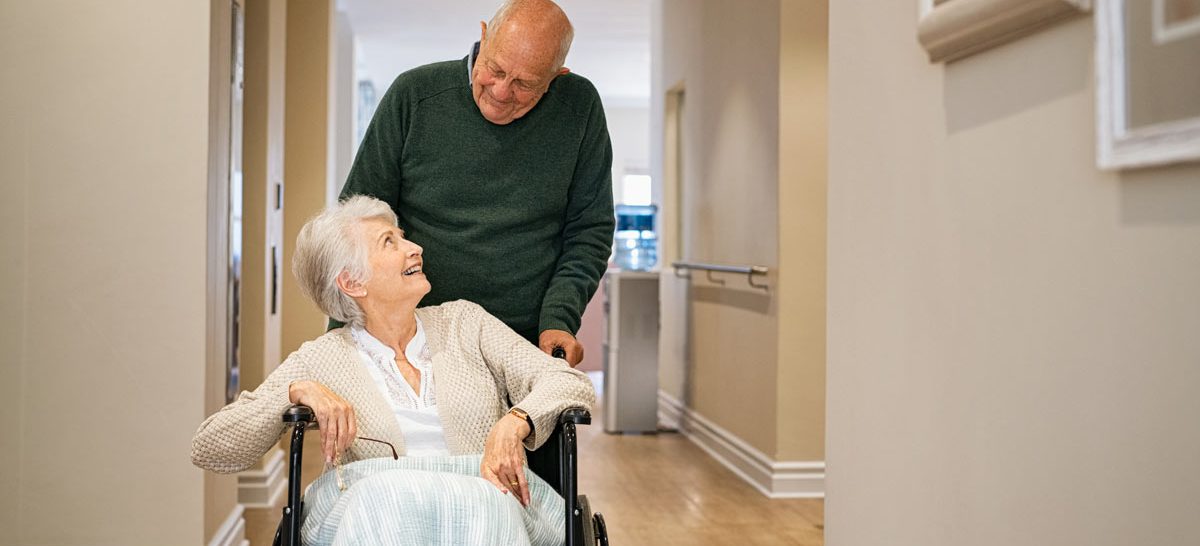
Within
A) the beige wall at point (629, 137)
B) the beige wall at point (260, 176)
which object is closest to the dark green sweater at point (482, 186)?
the beige wall at point (260, 176)

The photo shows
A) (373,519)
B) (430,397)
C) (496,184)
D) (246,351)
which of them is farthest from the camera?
(246,351)

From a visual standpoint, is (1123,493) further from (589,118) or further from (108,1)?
(108,1)

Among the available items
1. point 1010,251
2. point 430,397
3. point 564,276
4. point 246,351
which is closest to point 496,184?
point 564,276

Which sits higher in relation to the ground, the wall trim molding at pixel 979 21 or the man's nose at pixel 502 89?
the man's nose at pixel 502 89

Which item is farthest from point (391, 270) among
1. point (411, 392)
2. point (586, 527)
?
point (586, 527)

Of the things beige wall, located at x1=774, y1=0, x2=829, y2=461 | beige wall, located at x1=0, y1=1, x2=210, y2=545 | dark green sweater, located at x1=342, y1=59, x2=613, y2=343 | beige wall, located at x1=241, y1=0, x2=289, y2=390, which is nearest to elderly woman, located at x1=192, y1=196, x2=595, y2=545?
dark green sweater, located at x1=342, y1=59, x2=613, y2=343

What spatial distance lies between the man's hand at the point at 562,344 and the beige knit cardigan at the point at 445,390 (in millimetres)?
64

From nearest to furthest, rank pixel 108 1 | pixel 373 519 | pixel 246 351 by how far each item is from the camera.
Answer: pixel 373 519
pixel 108 1
pixel 246 351

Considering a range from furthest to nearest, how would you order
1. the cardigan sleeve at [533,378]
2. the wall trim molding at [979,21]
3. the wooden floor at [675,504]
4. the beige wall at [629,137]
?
the beige wall at [629,137], the wooden floor at [675,504], the cardigan sleeve at [533,378], the wall trim molding at [979,21]

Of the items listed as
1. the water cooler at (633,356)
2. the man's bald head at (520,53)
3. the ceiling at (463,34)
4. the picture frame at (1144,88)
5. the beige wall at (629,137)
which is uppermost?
the ceiling at (463,34)

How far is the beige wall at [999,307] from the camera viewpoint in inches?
39.7

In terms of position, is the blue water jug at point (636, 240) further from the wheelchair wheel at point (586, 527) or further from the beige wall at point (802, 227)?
the wheelchair wheel at point (586, 527)

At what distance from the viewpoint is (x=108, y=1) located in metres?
2.59

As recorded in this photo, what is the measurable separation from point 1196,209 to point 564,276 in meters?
1.41
